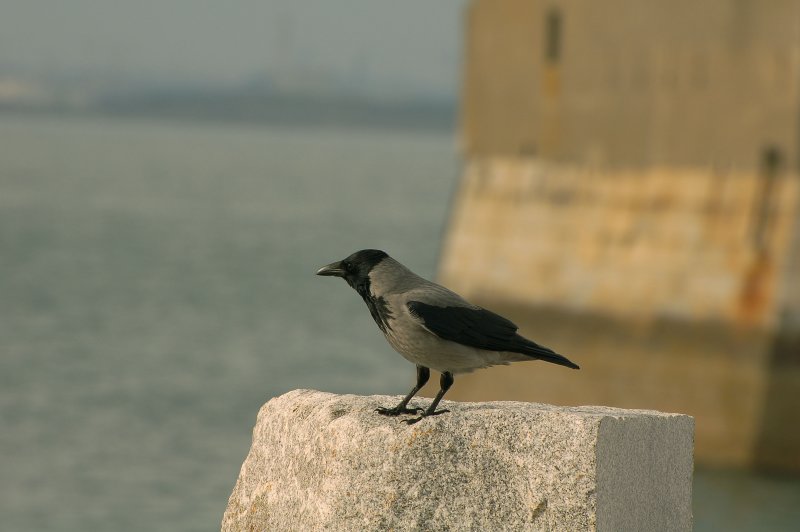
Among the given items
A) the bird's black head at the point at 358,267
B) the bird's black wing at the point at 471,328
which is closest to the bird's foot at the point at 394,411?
the bird's black wing at the point at 471,328

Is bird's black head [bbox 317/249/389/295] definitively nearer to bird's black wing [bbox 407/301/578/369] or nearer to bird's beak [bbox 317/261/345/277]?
bird's beak [bbox 317/261/345/277]

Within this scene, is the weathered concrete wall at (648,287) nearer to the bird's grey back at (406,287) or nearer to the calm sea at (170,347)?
the calm sea at (170,347)

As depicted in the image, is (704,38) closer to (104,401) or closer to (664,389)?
(664,389)

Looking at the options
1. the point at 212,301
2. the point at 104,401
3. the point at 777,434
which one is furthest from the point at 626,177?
the point at 212,301

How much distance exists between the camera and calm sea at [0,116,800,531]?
31.1 metres

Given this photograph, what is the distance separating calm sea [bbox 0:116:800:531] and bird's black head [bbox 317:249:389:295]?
2097 centimetres

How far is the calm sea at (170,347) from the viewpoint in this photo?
31.1m

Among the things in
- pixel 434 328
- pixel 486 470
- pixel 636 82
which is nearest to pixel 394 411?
pixel 434 328

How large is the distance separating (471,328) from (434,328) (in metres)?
0.18

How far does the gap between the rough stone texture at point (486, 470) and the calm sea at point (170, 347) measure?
20962mm

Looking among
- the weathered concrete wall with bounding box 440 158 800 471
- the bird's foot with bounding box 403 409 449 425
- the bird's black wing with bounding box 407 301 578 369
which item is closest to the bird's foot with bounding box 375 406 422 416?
the bird's foot with bounding box 403 409 449 425

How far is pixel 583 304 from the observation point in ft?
95.8

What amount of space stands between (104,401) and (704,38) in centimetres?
2265

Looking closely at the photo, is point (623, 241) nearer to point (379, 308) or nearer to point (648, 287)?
point (648, 287)
